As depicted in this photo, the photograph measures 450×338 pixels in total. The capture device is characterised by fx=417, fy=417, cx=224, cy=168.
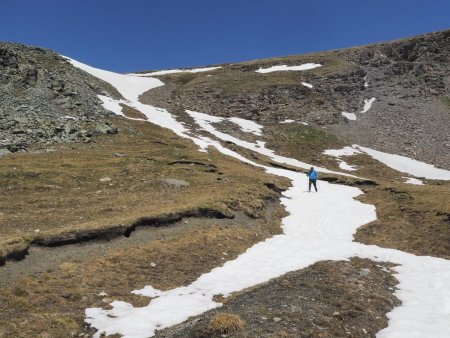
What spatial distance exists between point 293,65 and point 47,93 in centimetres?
7415

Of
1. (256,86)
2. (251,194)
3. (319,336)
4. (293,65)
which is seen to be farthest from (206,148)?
(293,65)

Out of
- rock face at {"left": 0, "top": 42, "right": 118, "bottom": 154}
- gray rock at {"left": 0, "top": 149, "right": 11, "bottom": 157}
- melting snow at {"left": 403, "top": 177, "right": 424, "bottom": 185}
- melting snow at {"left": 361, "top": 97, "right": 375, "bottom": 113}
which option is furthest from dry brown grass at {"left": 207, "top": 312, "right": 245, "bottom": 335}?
melting snow at {"left": 361, "top": 97, "right": 375, "bottom": 113}

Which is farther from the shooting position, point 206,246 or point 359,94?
point 359,94

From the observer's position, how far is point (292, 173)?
48812 millimetres

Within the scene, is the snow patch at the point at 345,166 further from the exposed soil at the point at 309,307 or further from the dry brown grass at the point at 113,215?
the exposed soil at the point at 309,307

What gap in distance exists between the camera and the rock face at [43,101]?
171 feet

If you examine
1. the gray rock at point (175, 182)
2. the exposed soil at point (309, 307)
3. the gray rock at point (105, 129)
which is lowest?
the exposed soil at point (309, 307)

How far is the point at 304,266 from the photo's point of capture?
18734 mm

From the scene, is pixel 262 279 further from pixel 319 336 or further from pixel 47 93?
pixel 47 93

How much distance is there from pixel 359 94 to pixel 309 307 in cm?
8918

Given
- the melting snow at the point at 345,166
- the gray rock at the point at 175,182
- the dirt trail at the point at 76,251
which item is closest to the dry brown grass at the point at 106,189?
the gray rock at the point at 175,182

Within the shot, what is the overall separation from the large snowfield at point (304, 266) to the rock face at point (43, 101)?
3157 cm

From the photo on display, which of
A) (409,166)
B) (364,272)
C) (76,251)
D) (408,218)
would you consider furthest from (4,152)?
(409,166)

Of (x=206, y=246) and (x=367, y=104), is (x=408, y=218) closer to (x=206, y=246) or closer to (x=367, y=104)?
(x=206, y=246)
